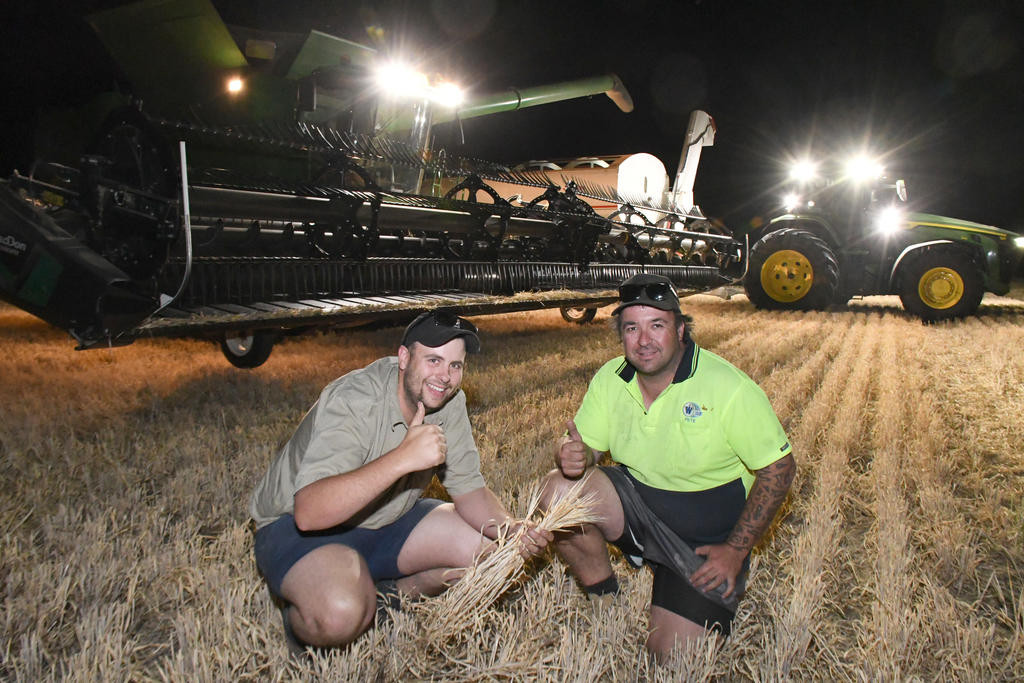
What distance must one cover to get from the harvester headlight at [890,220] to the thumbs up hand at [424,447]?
1083cm

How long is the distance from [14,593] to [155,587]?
43 cm

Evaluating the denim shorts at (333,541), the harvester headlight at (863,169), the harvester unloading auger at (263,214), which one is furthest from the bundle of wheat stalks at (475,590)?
the harvester headlight at (863,169)

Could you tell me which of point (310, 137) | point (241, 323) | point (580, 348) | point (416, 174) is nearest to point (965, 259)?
point (580, 348)

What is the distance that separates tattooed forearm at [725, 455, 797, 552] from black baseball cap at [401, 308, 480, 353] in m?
1.03

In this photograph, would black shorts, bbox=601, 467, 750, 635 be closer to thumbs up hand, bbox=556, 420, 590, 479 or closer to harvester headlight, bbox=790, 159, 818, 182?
thumbs up hand, bbox=556, 420, 590, 479

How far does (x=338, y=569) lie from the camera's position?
1847 mm

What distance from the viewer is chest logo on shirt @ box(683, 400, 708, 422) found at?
86.0 inches

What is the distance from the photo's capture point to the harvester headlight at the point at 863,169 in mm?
10712

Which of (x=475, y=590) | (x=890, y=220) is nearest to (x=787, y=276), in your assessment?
(x=890, y=220)

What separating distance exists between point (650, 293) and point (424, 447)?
1004mm

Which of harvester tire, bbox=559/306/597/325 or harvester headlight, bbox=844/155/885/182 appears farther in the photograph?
harvester headlight, bbox=844/155/885/182

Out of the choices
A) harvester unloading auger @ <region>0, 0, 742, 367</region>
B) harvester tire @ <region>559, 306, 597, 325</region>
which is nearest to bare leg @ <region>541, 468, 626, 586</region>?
harvester unloading auger @ <region>0, 0, 742, 367</region>

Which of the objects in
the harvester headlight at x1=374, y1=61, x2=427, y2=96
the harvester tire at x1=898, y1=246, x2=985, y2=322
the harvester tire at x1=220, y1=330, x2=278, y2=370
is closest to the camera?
the harvester tire at x1=220, y1=330, x2=278, y2=370

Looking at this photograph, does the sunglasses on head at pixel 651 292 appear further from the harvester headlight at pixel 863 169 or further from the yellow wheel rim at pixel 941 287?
the harvester headlight at pixel 863 169
